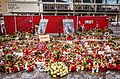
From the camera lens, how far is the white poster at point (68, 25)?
18.2m

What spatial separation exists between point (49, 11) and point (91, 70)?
36615 mm

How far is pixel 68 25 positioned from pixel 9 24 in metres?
5.78

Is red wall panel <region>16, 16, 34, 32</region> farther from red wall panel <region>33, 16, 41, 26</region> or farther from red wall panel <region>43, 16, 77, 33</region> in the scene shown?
red wall panel <region>43, 16, 77, 33</region>

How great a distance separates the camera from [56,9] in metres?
42.6

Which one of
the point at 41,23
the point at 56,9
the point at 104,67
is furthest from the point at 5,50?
the point at 56,9

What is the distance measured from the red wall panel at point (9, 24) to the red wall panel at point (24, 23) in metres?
0.48

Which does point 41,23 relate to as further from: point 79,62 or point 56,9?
point 56,9

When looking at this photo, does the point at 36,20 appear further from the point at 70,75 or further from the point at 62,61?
the point at 70,75

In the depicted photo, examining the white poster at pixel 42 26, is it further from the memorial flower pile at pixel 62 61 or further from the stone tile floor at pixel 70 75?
the stone tile floor at pixel 70 75

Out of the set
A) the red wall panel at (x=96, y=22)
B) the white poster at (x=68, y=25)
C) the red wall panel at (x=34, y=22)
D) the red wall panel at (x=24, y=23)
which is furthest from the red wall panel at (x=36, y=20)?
the red wall panel at (x=96, y=22)

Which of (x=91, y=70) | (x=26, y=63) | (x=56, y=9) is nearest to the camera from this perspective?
(x=91, y=70)

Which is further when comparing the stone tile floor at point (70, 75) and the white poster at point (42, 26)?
the white poster at point (42, 26)

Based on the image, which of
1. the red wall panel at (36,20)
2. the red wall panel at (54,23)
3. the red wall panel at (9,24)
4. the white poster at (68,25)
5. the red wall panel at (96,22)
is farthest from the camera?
the red wall panel at (96,22)

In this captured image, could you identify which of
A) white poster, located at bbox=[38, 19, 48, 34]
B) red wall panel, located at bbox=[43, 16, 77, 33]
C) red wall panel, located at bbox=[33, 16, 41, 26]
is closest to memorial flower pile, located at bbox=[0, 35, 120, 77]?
white poster, located at bbox=[38, 19, 48, 34]
